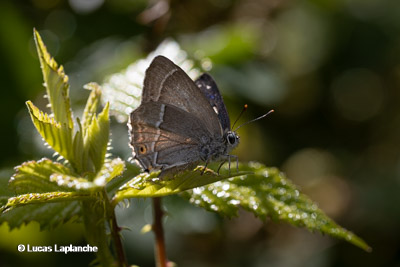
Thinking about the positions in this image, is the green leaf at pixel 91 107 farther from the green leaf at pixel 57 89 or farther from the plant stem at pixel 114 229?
the plant stem at pixel 114 229

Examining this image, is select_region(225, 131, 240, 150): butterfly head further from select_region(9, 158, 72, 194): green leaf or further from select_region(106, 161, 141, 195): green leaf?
select_region(9, 158, 72, 194): green leaf

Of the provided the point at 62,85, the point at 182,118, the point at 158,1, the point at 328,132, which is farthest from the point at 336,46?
the point at 62,85

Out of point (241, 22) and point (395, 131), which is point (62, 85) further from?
point (395, 131)

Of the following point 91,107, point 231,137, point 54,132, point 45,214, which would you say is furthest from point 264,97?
point 54,132

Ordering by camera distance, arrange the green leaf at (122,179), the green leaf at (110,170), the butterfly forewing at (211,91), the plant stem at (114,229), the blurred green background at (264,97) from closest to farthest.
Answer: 1. the green leaf at (110,170)
2. the plant stem at (114,229)
3. the green leaf at (122,179)
4. the butterfly forewing at (211,91)
5. the blurred green background at (264,97)

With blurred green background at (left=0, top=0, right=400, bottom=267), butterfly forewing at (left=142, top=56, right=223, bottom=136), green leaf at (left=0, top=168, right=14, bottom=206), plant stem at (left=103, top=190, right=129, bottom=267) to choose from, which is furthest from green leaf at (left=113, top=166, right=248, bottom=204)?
blurred green background at (left=0, top=0, right=400, bottom=267)

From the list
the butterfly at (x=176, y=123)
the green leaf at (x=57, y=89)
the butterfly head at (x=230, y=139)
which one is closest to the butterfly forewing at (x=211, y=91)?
the butterfly at (x=176, y=123)
